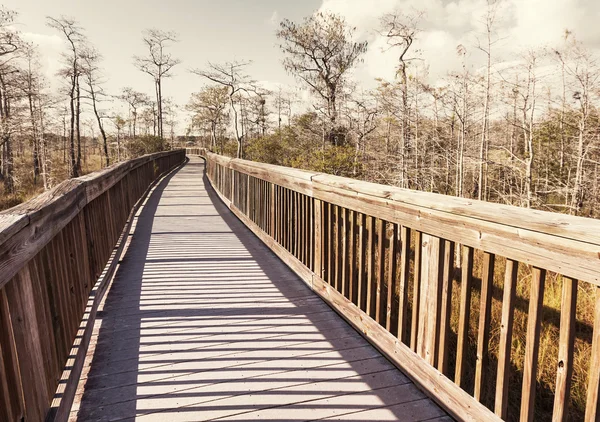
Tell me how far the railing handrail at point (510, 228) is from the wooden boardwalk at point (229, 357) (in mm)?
1040

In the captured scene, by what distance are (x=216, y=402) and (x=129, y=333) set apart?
50.0 inches

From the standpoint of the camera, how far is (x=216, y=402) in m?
2.39

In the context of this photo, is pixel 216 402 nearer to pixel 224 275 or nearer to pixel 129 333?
pixel 129 333

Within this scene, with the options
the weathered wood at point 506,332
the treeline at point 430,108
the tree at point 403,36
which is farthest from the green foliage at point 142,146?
the weathered wood at point 506,332

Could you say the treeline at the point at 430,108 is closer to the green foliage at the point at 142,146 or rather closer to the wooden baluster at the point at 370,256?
the wooden baluster at the point at 370,256

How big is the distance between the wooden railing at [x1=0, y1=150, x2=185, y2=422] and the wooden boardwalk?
0.71 feet

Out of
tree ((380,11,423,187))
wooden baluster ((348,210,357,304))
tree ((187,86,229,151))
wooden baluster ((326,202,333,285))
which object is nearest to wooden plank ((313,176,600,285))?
wooden baluster ((348,210,357,304))

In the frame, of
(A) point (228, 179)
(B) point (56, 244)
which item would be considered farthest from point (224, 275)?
(A) point (228, 179)

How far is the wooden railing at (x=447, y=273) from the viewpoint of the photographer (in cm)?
163

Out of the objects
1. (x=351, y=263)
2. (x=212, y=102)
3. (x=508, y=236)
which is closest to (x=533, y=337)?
(x=508, y=236)

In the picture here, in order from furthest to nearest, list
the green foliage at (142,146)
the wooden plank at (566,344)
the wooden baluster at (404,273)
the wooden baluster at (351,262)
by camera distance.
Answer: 1. the green foliage at (142,146)
2. the wooden baluster at (351,262)
3. the wooden baluster at (404,273)
4. the wooden plank at (566,344)

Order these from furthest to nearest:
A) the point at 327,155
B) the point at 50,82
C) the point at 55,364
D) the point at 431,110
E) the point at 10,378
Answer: the point at 50,82 → the point at 431,110 → the point at 327,155 → the point at 55,364 → the point at 10,378

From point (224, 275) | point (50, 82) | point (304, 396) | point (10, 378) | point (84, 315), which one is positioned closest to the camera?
point (10, 378)

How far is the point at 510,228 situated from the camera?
1846 mm
